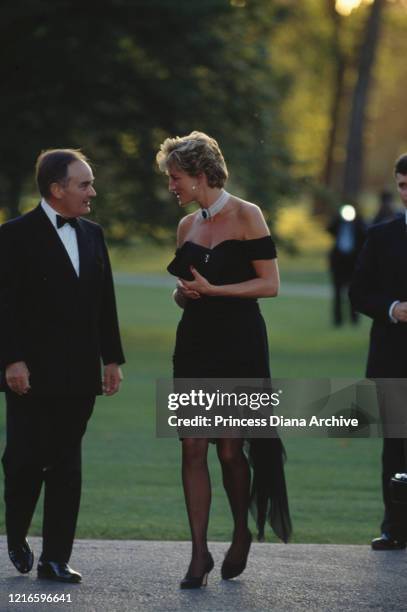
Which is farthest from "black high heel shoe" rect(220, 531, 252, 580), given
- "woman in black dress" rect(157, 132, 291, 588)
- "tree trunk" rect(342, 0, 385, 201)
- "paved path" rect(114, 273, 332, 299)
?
"paved path" rect(114, 273, 332, 299)

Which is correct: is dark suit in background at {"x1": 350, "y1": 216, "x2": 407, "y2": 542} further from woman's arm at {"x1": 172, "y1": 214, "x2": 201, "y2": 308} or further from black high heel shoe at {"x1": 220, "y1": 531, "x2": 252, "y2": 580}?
woman's arm at {"x1": 172, "y1": 214, "x2": 201, "y2": 308}

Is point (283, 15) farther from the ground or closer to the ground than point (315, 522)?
farther from the ground

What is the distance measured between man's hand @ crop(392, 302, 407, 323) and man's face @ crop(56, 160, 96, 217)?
1.61 m

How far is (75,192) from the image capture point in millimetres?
6617

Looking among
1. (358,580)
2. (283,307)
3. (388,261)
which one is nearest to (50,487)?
(358,580)

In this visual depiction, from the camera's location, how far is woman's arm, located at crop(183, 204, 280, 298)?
21.5 ft

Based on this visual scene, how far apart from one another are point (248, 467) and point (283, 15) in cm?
1970

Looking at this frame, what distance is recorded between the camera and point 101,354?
6879mm

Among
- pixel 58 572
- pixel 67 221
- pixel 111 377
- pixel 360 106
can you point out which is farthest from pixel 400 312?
pixel 360 106

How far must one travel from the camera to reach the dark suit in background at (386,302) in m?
7.33

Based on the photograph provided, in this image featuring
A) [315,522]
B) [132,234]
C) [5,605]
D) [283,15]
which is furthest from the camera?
[283,15]

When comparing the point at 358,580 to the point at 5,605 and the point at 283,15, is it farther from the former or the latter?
the point at 283,15

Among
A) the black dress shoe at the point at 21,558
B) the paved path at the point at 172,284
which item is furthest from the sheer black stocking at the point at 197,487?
the paved path at the point at 172,284

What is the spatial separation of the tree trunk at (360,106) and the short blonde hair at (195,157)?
24.0 metres
